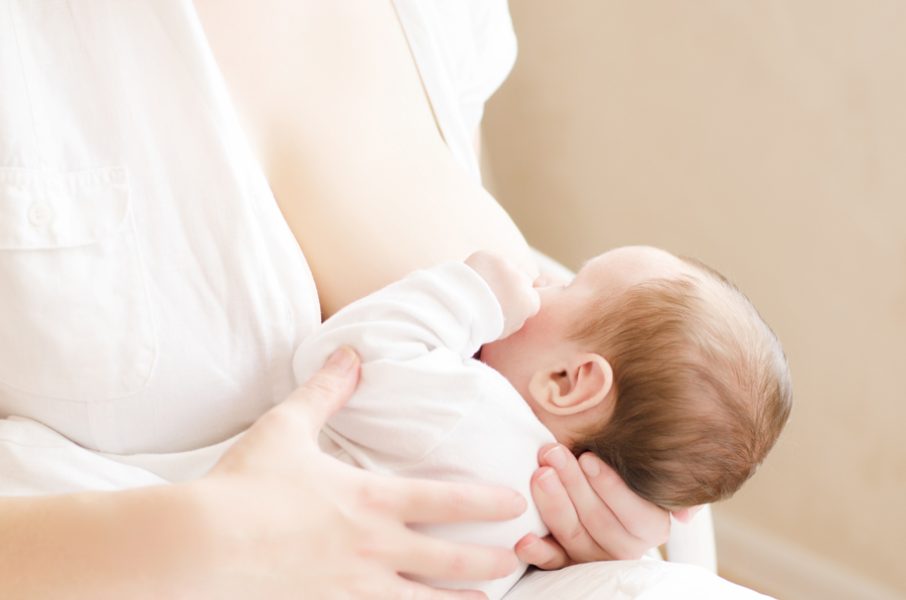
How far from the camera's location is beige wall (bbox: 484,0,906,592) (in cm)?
171

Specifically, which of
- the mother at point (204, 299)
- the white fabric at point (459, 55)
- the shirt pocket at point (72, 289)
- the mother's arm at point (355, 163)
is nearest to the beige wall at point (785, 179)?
the white fabric at point (459, 55)

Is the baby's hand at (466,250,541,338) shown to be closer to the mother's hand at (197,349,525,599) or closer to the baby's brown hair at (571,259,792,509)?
the baby's brown hair at (571,259,792,509)

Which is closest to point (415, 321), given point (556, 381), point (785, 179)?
point (556, 381)

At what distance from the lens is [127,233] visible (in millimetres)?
882

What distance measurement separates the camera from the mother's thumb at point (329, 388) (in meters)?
0.82

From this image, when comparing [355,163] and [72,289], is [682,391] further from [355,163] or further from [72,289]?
[72,289]

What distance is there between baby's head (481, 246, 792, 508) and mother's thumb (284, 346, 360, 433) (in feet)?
0.62

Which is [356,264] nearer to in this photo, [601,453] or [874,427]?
[601,453]

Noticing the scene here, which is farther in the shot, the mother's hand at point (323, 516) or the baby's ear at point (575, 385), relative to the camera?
the baby's ear at point (575, 385)

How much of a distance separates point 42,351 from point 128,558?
225 mm

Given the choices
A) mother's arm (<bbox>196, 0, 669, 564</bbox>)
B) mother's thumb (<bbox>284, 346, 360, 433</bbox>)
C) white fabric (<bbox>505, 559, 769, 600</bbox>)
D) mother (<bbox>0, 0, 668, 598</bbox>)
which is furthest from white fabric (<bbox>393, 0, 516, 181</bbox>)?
white fabric (<bbox>505, 559, 769, 600</bbox>)

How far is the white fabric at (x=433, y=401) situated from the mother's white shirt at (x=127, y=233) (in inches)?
3.5

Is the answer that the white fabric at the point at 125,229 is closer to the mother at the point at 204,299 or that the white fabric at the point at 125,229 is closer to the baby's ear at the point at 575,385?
the mother at the point at 204,299

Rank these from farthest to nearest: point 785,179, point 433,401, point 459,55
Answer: point 785,179 → point 459,55 → point 433,401
